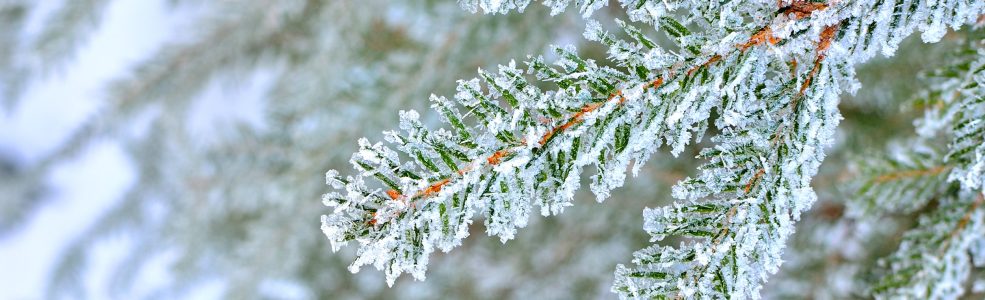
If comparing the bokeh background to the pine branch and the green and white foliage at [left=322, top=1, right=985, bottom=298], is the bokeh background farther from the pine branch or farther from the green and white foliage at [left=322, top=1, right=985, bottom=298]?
the green and white foliage at [left=322, top=1, right=985, bottom=298]

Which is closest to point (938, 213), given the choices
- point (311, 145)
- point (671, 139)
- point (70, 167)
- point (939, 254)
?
point (939, 254)

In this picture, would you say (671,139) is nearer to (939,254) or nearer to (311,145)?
(939,254)

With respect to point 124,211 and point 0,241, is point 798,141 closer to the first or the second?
point 124,211

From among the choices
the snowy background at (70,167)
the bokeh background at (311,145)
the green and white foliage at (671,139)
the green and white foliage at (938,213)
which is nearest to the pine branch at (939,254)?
the green and white foliage at (938,213)

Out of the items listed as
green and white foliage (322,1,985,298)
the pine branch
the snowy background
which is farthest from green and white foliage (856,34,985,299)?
the snowy background

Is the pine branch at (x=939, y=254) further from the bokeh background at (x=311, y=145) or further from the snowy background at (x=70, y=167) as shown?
the snowy background at (x=70, y=167)
